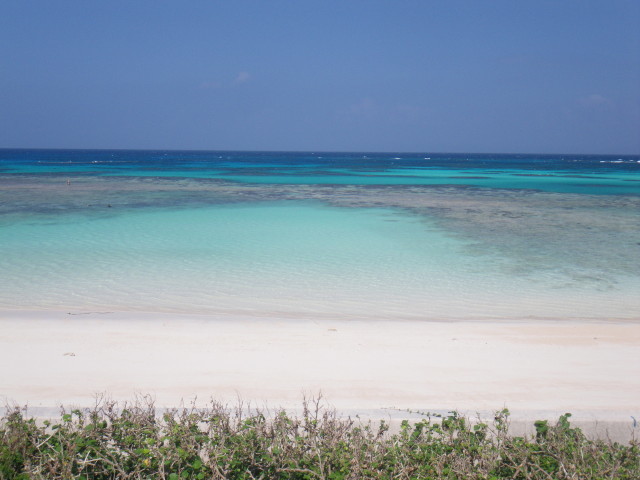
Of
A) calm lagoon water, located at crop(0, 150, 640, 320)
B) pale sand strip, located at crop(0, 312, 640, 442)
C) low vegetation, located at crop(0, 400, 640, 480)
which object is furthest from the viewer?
calm lagoon water, located at crop(0, 150, 640, 320)

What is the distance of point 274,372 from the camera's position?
4703 mm

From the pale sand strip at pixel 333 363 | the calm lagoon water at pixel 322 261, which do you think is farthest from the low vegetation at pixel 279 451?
the calm lagoon water at pixel 322 261

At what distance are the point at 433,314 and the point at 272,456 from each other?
4.59 meters

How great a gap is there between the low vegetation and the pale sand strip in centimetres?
53

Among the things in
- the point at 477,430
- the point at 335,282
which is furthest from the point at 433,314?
the point at 477,430

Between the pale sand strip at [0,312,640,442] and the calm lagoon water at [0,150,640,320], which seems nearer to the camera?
the pale sand strip at [0,312,640,442]

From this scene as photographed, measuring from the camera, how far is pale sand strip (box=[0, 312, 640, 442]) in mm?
4168

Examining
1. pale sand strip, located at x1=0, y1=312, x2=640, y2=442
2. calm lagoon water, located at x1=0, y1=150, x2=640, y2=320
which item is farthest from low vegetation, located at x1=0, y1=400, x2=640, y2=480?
calm lagoon water, located at x1=0, y1=150, x2=640, y2=320

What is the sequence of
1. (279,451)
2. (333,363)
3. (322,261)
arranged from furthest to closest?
(322,261) → (333,363) → (279,451)

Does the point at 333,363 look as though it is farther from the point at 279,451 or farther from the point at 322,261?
the point at 322,261

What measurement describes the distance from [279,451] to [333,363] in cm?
223

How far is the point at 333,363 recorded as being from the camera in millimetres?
4953

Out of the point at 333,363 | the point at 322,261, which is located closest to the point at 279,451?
the point at 333,363

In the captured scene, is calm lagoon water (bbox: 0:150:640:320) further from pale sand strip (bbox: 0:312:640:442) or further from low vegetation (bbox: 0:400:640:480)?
low vegetation (bbox: 0:400:640:480)
